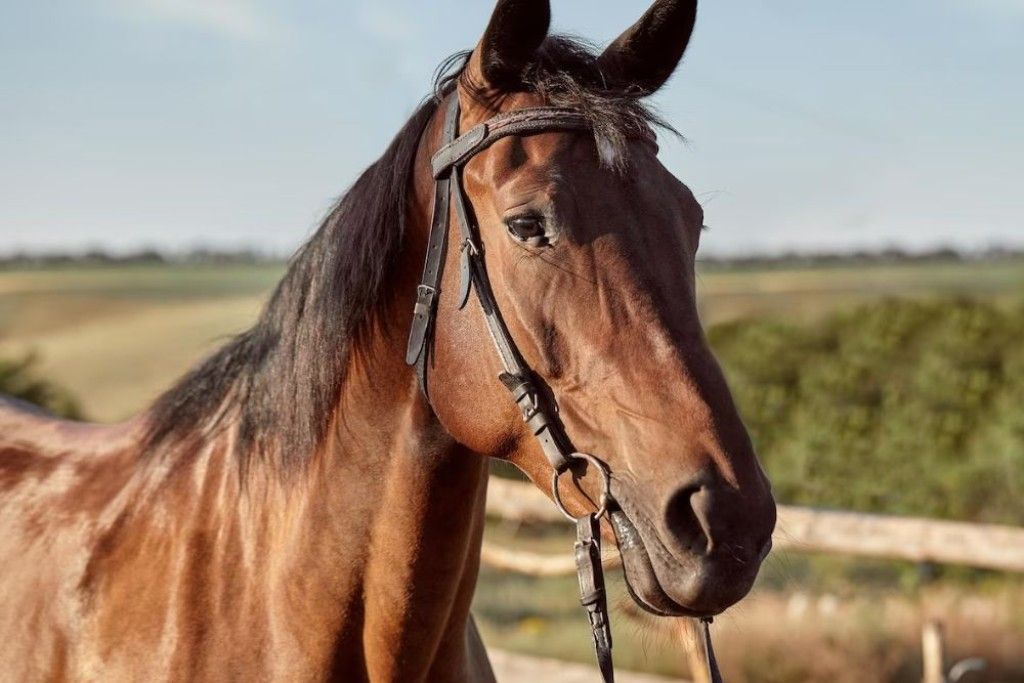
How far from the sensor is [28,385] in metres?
9.97

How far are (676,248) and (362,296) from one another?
29.5 inches

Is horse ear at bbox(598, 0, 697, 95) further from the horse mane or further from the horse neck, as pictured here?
the horse neck

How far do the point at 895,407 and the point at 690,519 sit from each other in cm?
937

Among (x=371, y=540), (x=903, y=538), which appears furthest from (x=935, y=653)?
(x=371, y=540)

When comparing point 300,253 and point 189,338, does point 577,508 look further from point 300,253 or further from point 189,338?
point 189,338

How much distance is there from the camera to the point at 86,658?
2.62 m

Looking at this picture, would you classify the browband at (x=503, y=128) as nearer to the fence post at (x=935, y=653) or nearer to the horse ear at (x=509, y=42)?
the horse ear at (x=509, y=42)

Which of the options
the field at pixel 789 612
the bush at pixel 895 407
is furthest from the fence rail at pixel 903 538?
the bush at pixel 895 407

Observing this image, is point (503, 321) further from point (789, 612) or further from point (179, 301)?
point (179, 301)

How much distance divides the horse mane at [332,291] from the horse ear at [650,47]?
0.06 meters

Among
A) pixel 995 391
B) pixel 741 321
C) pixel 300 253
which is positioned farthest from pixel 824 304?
pixel 300 253

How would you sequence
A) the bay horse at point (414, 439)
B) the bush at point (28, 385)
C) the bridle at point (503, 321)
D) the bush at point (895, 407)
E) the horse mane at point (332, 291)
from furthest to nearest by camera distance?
1. the bush at point (28, 385)
2. the bush at point (895, 407)
3. the horse mane at point (332, 291)
4. the bridle at point (503, 321)
5. the bay horse at point (414, 439)

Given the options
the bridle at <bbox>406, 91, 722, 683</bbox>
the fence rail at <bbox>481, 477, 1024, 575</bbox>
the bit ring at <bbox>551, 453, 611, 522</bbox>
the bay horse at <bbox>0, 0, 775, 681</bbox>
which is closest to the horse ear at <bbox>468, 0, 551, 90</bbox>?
the bay horse at <bbox>0, 0, 775, 681</bbox>

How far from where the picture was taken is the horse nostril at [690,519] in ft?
6.09
